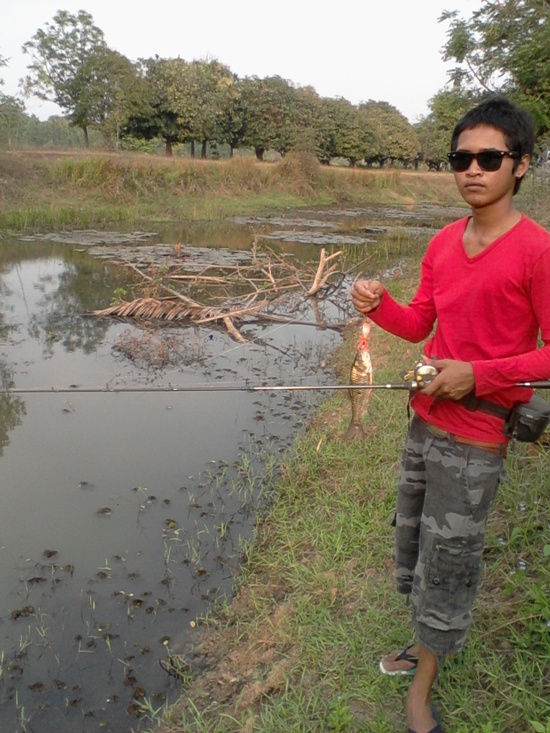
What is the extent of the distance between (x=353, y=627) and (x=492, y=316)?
172 cm

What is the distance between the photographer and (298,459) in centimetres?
475

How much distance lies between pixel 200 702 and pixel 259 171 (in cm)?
2603

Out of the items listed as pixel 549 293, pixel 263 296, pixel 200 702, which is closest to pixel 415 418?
pixel 549 293

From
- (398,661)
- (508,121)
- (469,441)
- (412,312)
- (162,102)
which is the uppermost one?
(162,102)

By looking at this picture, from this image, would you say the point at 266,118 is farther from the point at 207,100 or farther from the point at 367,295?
the point at 367,295

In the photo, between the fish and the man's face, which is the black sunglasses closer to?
the man's face

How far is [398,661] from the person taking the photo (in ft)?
7.93

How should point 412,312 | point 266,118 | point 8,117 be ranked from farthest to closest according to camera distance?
point 266,118, point 8,117, point 412,312

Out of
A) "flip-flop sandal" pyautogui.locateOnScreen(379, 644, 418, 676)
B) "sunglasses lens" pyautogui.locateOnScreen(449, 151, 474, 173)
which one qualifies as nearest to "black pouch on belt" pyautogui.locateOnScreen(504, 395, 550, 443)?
"sunglasses lens" pyautogui.locateOnScreen(449, 151, 474, 173)

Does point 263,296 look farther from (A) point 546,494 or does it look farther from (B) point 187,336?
(A) point 546,494

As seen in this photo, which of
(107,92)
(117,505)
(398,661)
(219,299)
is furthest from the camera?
(107,92)

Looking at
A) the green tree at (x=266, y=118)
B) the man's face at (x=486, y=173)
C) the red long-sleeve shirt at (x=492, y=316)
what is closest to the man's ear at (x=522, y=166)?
the man's face at (x=486, y=173)

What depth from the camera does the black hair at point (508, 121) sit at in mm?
1790

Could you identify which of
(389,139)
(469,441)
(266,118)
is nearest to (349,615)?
(469,441)
